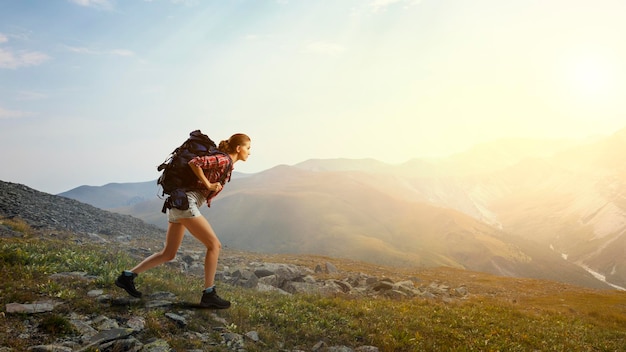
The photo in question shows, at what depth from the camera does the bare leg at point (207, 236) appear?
26.9 ft

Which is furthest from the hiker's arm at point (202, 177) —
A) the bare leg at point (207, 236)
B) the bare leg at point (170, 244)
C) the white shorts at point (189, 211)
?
the bare leg at point (170, 244)

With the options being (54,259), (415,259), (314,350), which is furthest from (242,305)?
(415,259)

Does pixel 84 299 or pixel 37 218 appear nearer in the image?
pixel 84 299

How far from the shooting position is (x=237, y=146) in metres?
8.83

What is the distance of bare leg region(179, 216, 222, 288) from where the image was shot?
26.9 ft

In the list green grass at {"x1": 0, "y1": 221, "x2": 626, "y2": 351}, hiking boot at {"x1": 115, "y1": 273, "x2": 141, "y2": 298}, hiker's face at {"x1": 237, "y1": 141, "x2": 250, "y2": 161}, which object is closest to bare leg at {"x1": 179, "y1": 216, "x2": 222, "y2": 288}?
green grass at {"x1": 0, "y1": 221, "x2": 626, "y2": 351}

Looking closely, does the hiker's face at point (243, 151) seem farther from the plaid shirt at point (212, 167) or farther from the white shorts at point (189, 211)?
the white shorts at point (189, 211)

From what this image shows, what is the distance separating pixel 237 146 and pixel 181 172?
4.61 feet

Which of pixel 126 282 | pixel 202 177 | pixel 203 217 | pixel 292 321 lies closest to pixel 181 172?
pixel 202 177

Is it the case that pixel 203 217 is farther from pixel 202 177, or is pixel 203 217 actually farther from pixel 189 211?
pixel 202 177

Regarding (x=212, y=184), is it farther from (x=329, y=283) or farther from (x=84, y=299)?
(x=329, y=283)

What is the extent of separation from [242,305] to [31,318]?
528 centimetres

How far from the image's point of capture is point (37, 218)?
1342 inches

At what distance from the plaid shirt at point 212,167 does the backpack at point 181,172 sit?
16cm
